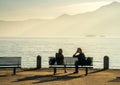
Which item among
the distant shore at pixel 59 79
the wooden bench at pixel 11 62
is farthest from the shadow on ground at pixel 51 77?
the wooden bench at pixel 11 62

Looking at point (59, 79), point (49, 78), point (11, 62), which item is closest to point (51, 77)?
point (49, 78)

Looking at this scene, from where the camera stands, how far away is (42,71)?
2230 cm

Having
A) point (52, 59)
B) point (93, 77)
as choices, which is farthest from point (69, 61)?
point (93, 77)

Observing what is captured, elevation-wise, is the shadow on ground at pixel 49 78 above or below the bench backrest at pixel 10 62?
below

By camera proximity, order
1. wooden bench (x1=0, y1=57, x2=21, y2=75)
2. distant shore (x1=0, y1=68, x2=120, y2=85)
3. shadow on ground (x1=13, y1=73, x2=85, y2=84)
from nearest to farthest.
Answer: distant shore (x1=0, y1=68, x2=120, y2=85) < shadow on ground (x1=13, y1=73, x2=85, y2=84) < wooden bench (x1=0, y1=57, x2=21, y2=75)

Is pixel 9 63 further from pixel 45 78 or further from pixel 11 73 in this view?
pixel 45 78

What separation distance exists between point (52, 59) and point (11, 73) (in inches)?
90.8

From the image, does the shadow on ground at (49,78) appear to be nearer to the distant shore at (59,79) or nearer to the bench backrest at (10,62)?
the distant shore at (59,79)

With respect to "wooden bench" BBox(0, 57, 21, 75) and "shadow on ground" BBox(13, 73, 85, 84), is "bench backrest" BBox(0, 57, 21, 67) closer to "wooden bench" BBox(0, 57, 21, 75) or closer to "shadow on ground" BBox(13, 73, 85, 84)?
"wooden bench" BBox(0, 57, 21, 75)

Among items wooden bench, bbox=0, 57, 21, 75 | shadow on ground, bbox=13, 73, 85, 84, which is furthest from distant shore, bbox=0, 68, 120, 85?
wooden bench, bbox=0, 57, 21, 75

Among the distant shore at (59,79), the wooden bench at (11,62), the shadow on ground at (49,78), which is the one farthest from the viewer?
the wooden bench at (11,62)

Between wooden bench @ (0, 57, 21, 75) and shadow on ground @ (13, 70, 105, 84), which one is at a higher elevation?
wooden bench @ (0, 57, 21, 75)

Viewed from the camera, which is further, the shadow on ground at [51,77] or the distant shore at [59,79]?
the shadow on ground at [51,77]

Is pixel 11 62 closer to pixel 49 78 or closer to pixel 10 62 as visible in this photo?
pixel 10 62
